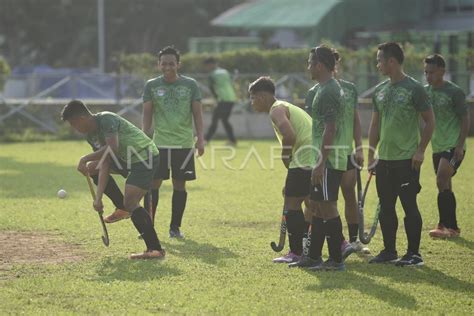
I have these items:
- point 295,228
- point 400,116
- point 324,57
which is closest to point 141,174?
point 295,228

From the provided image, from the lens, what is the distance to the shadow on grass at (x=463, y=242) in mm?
10836

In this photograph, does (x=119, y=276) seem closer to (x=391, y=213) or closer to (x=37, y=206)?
(x=391, y=213)

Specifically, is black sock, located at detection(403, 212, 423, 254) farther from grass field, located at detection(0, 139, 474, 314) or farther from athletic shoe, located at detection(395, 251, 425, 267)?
grass field, located at detection(0, 139, 474, 314)

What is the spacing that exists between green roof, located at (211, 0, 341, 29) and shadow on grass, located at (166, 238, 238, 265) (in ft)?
90.5

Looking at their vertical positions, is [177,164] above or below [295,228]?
above

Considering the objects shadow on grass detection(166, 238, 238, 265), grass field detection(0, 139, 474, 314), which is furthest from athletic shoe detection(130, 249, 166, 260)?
shadow on grass detection(166, 238, 238, 265)

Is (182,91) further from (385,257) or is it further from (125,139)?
(385,257)

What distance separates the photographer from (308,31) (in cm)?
3950

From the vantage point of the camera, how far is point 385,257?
32.1ft

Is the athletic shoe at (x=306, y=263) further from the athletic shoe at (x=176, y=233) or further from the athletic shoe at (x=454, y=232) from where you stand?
the athletic shoe at (x=454, y=232)

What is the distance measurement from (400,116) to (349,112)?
0.49 m

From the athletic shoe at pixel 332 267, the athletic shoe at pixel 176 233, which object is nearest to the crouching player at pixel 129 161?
the athletic shoe at pixel 176 233

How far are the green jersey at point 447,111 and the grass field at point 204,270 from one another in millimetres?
1108

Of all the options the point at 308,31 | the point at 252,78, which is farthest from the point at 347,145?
the point at 308,31
